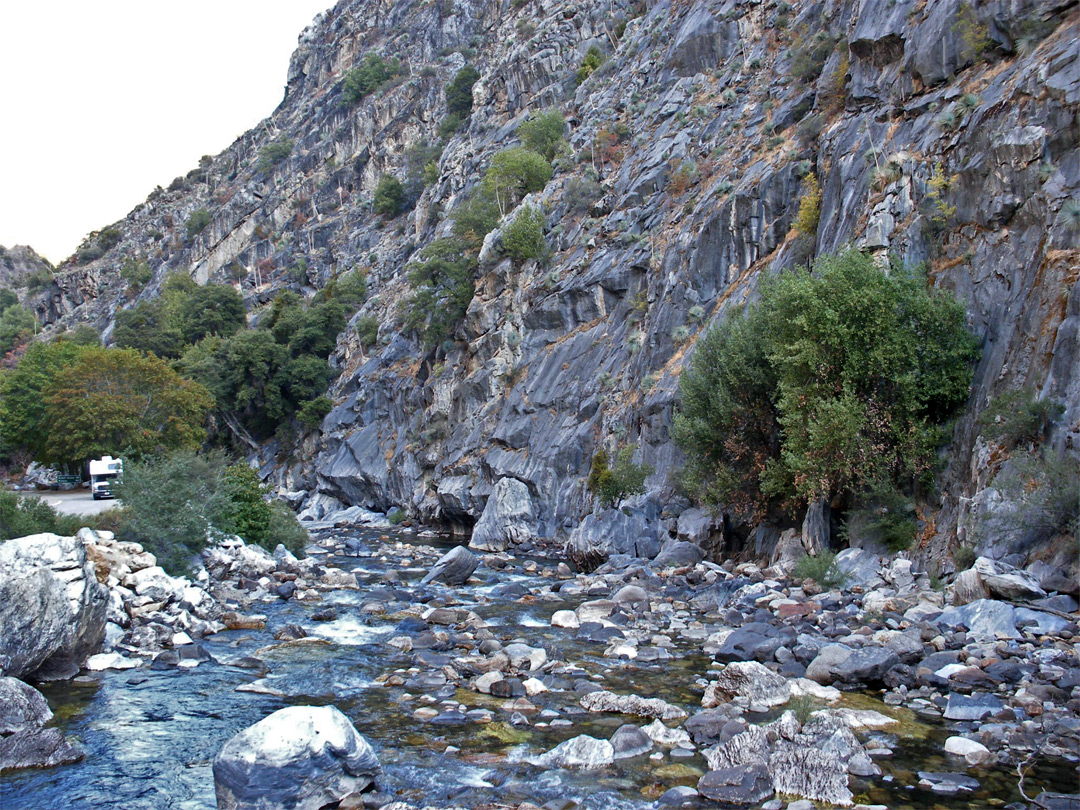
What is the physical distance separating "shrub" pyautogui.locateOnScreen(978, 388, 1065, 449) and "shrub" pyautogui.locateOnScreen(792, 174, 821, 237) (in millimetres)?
13979

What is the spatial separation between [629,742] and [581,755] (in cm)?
72

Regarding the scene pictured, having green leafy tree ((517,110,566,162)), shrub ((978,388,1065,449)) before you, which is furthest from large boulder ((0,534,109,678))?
green leafy tree ((517,110,566,162))

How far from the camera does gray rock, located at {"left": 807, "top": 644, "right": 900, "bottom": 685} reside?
11.5 metres

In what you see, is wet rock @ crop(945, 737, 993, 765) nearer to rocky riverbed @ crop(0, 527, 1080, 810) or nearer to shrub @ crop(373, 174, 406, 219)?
rocky riverbed @ crop(0, 527, 1080, 810)

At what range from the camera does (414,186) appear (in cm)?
8350

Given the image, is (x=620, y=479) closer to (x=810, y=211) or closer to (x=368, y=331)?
(x=810, y=211)

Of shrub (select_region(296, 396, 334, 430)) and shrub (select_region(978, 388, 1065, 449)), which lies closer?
shrub (select_region(978, 388, 1065, 449))

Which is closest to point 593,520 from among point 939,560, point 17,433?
point 939,560

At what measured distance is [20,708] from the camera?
10578mm

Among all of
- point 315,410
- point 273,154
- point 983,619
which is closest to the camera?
point 983,619

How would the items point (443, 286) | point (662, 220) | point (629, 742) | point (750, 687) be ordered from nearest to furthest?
point (629, 742), point (750, 687), point (662, 220), point (443, 286)

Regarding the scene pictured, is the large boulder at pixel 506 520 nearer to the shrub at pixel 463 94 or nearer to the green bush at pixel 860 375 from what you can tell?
the green bush at pixel 860 375

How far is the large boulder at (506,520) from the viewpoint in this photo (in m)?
36.2

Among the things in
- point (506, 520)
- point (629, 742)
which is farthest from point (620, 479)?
point (629, 742)
